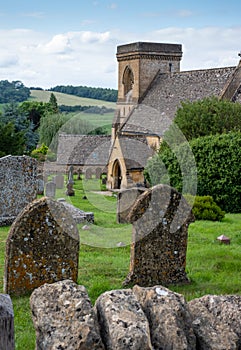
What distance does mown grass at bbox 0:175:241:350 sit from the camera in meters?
8.14

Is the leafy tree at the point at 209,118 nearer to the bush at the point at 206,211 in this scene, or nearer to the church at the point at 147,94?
the church at the point at 147,94

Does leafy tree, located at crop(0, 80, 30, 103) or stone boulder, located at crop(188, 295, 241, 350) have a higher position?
leafy tree, located at crop(0, 80, 30, 103)

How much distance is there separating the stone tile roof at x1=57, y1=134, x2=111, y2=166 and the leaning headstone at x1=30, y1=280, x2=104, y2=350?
140ft

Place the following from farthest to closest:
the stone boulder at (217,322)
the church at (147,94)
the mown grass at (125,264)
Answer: the church at (147,94) < the mown grass at (125,264) < the stone boulder at (217,322)

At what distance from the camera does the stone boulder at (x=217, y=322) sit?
15.7 ft

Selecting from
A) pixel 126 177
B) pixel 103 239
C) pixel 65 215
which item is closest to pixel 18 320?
pixel 65 215

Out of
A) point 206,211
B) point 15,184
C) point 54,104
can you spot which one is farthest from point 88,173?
point 54,104

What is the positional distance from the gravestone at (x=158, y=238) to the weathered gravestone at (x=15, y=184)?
677 cm

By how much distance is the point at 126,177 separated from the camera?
1439 inches

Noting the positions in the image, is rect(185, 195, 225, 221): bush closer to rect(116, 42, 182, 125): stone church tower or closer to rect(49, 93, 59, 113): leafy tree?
rect(116, 42, 182, 125): stone church tower

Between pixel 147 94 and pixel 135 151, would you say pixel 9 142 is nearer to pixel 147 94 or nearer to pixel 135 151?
pixel 135 151

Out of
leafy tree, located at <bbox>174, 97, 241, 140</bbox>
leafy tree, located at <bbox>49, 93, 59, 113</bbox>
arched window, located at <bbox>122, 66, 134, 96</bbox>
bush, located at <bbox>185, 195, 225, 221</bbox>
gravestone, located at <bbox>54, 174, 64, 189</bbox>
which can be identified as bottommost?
gravestone, located at <bbox>54, 174, 64, 189</bbox>

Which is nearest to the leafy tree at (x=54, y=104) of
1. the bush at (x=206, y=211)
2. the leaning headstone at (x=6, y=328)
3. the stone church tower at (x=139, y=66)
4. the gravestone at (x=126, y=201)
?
the stone church tower at (x=139, y=66)

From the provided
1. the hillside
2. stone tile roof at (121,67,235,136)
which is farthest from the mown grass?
the hillside
